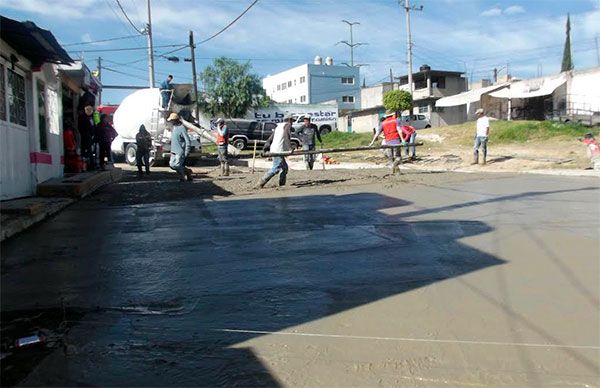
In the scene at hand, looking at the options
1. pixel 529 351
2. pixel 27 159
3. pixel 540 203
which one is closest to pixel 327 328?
pixel 529 351

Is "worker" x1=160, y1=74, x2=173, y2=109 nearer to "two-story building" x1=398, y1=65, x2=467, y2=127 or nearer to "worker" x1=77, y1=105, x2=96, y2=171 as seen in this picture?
"worker" x1=77, y1=105, x2=96, y2=171

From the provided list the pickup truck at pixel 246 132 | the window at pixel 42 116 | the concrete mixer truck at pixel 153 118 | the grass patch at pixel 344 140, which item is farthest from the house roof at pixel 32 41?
the grass patch at pixel 344 140

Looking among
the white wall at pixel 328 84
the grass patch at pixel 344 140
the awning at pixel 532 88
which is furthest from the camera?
the white wall at pixel 328 84

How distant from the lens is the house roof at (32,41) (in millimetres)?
9312

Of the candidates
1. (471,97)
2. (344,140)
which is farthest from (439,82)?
(344,140)

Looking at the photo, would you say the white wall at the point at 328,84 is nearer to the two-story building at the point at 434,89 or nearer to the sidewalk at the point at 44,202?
the two-story building at the point at 434,89

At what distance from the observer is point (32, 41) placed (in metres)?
9.97

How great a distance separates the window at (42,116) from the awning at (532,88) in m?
32.8

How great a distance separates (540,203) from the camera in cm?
981

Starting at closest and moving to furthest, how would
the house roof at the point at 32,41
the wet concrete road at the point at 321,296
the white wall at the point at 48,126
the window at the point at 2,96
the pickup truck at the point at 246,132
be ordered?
the wet concrete road at the point at 321,296, the house roof at the point at 32,41, the window at the point at 2,96, the white wall at the point at 48,126, the pickup truck at the point at 246,132

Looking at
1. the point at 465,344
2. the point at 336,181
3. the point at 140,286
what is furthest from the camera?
the point at 336,181

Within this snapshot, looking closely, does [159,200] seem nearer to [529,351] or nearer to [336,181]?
[336,181]

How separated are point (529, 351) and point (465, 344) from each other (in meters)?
0.41

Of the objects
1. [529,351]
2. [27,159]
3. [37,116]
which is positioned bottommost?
[529,351]
